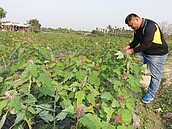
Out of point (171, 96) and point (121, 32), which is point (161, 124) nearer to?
point (171, 96)

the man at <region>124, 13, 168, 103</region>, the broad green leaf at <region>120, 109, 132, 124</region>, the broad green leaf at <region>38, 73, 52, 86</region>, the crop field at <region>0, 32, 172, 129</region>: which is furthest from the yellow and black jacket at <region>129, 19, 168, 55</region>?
the broad green leaf at <region>38, 73, 52, 86</region>

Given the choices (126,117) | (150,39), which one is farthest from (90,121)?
(150,39)

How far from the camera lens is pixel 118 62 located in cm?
211

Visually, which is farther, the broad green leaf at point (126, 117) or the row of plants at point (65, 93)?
the broad green leaf at point (126, 117)

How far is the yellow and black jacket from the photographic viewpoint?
332 cm

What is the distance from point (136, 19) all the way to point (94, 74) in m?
2.02

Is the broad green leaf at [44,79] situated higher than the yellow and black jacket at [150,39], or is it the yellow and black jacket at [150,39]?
the yellow and black jacket at [150,39]

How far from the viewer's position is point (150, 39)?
10.9 ft

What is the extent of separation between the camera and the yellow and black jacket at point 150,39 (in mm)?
3317

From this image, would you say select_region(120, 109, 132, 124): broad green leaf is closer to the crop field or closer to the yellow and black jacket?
the crop field

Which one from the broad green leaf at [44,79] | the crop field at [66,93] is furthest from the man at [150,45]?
the broad green leaf at [44,79]

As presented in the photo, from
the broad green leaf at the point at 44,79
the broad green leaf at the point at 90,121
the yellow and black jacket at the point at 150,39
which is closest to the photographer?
the broad green leaf at the point at 90,121

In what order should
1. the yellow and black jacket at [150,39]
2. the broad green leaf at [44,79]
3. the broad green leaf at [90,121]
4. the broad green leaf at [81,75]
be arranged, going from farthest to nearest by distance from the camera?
the yellow and black jacket at [150,39] → the broad green leaf at [81,75] → the broad green leaf at [44,79] → the broad green leaf at [90,121]

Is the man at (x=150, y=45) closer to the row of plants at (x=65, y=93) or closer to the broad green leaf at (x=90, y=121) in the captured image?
the row of plants at (x=65, y=93)
